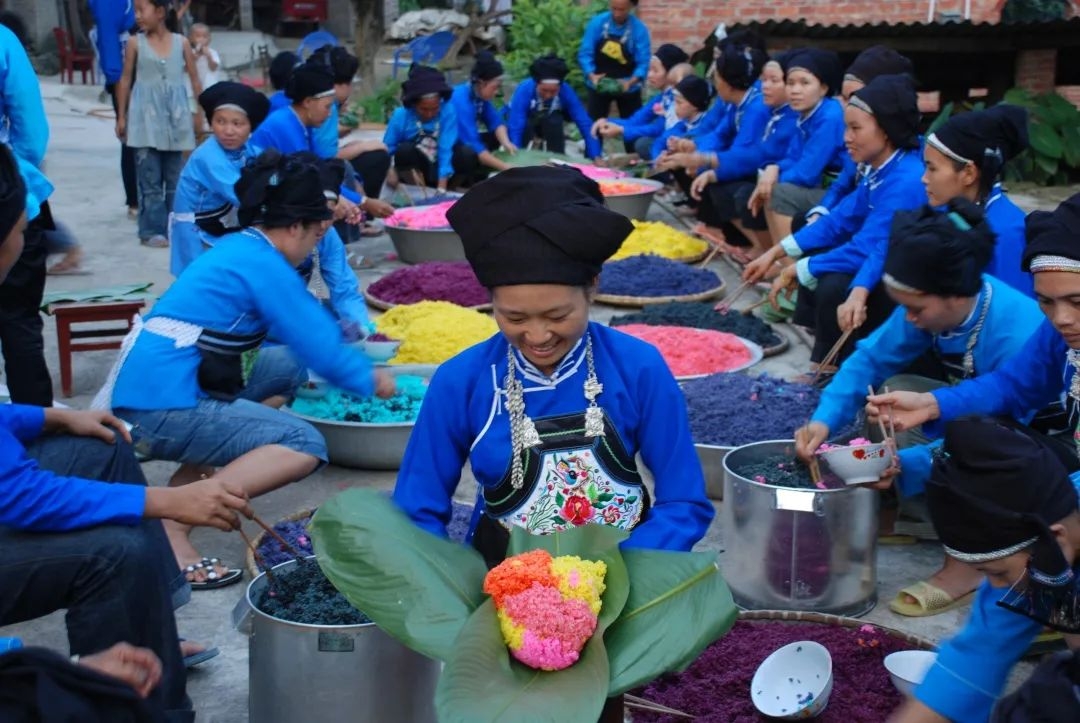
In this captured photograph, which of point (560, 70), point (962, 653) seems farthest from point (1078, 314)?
point (560, 70)

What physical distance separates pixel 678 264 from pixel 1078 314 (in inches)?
185

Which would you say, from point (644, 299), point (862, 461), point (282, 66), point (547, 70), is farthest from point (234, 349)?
point (547, 70)

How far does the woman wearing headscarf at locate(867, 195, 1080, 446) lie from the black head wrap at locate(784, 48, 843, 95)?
12.5ft

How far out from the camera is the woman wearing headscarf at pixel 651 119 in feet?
36.3

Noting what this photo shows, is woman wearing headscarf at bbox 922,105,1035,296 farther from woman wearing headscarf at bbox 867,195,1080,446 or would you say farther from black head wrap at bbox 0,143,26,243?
black head wrap at bbox 0,143,26,243

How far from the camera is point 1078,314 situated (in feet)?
9.40

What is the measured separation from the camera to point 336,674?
286 cm

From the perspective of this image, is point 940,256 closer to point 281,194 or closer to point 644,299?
point 281,194

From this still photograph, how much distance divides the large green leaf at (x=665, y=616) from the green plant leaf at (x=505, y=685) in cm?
6

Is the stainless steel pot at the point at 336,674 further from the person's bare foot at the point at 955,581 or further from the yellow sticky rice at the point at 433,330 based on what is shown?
the yellow sticky rice at the point at 433,330

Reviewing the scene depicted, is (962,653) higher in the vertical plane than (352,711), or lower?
higher

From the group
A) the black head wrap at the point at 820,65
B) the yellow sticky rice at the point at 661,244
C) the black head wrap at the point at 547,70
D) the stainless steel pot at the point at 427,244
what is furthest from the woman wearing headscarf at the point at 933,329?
the black head wrap at the point at 547,70

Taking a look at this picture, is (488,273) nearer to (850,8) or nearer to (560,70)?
(560,70)

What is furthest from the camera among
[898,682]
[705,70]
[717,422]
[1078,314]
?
[705,70]
